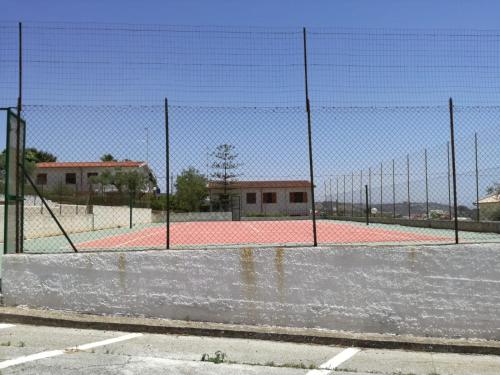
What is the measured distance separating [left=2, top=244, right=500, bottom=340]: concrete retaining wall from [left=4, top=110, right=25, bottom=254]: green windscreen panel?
1.94 ft

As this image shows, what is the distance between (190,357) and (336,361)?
1.72 meters

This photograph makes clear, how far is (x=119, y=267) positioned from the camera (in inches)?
313

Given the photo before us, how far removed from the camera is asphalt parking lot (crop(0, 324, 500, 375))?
5684 millimetres

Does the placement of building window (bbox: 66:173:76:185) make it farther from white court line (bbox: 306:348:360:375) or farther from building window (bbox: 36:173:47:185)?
white court line (bbox: 306:348:360:375)

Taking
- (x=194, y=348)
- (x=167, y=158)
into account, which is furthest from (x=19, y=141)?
(x=194, y=348)

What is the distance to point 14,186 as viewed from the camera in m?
8.72

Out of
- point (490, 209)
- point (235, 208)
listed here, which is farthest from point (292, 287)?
point (235, 208)

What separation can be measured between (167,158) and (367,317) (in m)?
3.85

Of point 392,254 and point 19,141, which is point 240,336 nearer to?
point 392,254

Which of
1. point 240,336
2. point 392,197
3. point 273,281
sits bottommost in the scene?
point 240,336

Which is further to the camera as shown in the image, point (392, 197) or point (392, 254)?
point (392, 197)

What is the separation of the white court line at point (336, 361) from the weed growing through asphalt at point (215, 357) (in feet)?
3.32

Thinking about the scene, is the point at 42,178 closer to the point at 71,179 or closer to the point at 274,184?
the point at 71,179

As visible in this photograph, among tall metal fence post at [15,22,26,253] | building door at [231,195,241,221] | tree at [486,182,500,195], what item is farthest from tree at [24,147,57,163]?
building door at [231,195,241,221]
